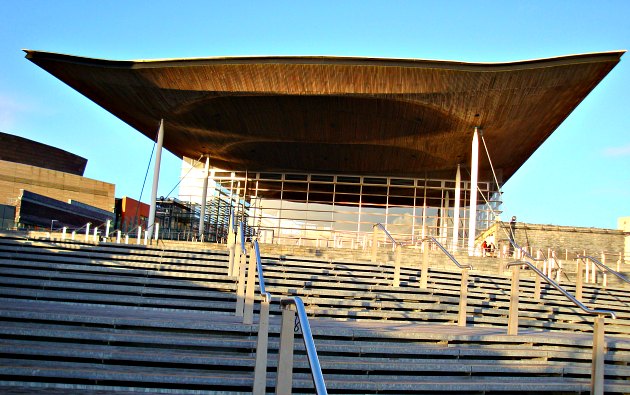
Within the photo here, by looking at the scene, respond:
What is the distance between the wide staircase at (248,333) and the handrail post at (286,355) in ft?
6.72

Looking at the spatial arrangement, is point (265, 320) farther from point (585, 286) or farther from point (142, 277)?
point (585, 286)

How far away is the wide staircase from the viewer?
22.8ft

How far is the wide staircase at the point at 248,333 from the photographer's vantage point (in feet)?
22.8

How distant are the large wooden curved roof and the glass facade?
4.42m

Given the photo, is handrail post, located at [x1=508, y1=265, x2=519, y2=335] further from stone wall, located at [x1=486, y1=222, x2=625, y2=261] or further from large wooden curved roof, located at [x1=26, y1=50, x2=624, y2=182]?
stone wall, located at [x1=486, y1=222, x2=625, y2=261]

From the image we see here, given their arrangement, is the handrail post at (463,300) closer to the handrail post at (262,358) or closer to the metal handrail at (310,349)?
the handrail post at (262,358)

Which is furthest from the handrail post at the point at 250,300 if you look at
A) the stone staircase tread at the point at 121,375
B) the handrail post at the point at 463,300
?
the handrail post at the point at 463,300

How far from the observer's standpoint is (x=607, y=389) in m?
8.03

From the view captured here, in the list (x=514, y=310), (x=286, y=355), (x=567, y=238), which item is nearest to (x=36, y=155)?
(x=567, y=238)

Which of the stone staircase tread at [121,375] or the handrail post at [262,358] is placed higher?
the handrail post at [262,358]

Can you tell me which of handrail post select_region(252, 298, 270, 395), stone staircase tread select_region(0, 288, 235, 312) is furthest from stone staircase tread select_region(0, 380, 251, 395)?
stone staircase tread select_region(0, 288, 235, 312)

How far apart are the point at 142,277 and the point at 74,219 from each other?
26985 millimetres

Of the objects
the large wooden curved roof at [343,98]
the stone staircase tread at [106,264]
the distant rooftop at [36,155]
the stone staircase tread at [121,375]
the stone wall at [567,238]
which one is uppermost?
the distant rooftop at [36,155]

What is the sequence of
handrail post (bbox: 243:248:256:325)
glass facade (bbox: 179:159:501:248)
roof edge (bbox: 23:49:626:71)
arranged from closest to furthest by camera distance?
handrail post (bbox: 243:248:256:325) → roof edge (bbox: 23:49:626:71) → glass facade (bbox: 179:159:501:248)
